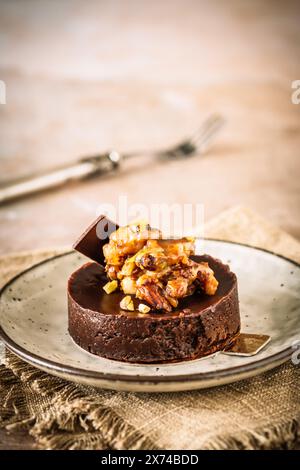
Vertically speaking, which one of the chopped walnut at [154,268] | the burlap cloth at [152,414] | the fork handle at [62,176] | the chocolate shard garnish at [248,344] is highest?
the chopped walnut at [154,268]

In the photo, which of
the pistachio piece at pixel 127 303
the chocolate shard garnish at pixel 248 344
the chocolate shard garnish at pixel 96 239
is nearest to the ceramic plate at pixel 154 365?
the chocolate shard garnish at pixel 248 344

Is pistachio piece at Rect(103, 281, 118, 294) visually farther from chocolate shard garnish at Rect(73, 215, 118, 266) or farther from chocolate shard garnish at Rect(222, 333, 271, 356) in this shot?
chocolate shard garnish at Rect(222, 333, 271, 356)

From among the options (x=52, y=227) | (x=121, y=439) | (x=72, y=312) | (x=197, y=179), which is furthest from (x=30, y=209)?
(x=121, y=439)

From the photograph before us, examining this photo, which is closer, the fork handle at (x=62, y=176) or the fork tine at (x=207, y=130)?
the fork handle at (x=62, y=176)

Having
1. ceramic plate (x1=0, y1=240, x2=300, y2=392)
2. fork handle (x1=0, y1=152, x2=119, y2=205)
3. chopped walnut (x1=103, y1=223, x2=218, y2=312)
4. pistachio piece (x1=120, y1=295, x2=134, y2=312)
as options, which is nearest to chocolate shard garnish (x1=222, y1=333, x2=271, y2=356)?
ceramic plate (x1=0, y1=240, x2=300, y2=392)

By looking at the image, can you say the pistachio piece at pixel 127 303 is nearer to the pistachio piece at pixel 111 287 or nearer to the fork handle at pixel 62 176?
the pistachio piece at pixel 111 287

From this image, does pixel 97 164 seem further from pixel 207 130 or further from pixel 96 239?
pixel 96 239

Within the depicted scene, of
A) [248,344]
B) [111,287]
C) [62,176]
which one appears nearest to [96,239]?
[111,287]
